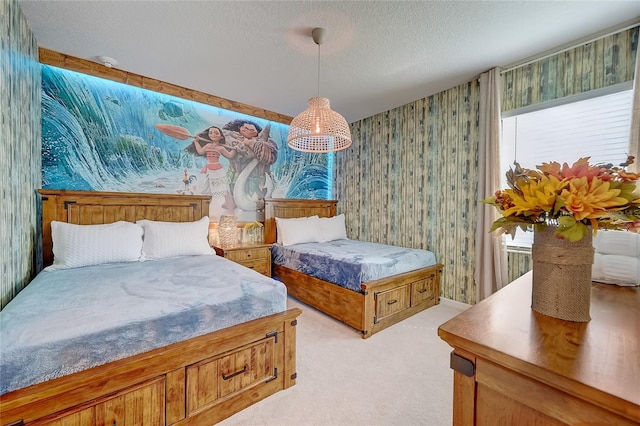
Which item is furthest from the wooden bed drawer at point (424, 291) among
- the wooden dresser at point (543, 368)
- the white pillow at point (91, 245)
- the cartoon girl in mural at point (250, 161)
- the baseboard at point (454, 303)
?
the white pillow at point (91, 245)

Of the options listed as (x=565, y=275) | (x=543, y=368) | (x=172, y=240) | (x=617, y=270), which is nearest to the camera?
(x=543, y=368)

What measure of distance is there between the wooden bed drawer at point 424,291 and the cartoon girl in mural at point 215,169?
257cm

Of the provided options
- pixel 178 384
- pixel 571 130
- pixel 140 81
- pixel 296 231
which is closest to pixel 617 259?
pixel 571 130

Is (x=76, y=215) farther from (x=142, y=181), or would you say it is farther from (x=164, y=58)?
(x=164, y=58)

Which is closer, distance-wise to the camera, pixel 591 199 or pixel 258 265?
pixel 591 199

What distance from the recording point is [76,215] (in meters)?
2.54

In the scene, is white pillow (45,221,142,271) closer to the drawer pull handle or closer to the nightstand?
the nightstand

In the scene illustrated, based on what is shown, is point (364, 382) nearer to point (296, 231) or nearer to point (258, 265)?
point (258, 265)

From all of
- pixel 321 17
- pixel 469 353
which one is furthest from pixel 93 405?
pixel 321 17

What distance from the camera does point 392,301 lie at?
265 centimetres

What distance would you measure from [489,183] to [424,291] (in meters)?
1.37

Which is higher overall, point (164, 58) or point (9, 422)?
point (164, 58)

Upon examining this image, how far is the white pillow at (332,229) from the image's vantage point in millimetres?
3925

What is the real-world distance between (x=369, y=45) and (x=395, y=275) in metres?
2.19
